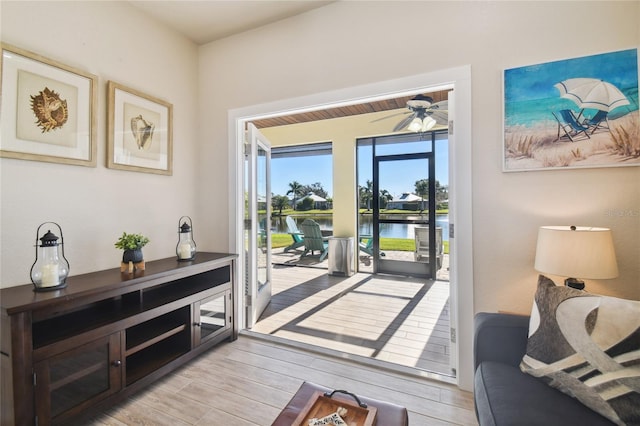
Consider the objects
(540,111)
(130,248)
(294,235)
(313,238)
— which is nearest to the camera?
(540,111)

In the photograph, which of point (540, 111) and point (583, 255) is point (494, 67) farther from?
point (583, 255)

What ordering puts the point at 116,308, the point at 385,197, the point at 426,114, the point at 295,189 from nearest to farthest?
1. the point at 116,308
2. the point at 426,114
3. the point at 385,197
4. the point at 295,189

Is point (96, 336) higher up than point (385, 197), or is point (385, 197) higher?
point (385, 197)

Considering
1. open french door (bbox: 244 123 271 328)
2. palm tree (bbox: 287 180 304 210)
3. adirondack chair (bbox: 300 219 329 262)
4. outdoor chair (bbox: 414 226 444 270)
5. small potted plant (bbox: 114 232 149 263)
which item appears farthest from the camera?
palm tree (bbox: 287 180 304 210)

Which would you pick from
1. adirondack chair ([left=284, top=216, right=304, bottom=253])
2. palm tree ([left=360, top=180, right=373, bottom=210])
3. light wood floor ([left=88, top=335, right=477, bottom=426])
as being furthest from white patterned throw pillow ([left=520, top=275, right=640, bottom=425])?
adirondack chair ([left=284, top=216, right=304, bottom=253])

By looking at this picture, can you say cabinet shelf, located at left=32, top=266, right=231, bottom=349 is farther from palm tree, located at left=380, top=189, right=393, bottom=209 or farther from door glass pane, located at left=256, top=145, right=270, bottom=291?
palm tree, located at left=380, top=189, right=393, bottom=209

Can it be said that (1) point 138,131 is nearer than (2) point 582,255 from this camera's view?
No

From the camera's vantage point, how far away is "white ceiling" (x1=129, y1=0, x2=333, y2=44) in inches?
93.2

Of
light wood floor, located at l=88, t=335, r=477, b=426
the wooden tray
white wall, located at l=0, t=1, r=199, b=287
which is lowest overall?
light wood floor, located at l=88, t=335, r=477, b=426

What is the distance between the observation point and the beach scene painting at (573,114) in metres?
1.63

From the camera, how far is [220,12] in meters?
2.47

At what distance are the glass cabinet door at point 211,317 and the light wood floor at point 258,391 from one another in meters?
Result: 0.18

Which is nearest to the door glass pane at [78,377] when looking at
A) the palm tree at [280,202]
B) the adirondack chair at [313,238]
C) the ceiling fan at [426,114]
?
the ceiling fan at [426,114]

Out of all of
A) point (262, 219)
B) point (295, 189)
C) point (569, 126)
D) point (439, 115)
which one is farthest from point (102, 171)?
point (295, 189)
